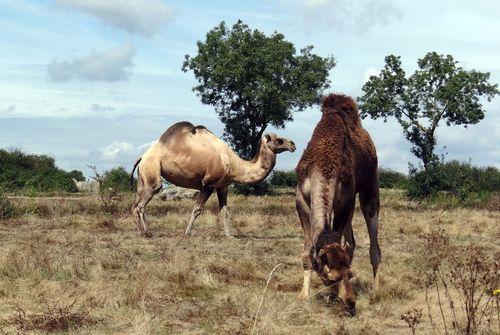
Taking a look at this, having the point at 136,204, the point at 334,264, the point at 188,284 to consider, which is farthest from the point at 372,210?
the point at 136,204

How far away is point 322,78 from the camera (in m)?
49.6

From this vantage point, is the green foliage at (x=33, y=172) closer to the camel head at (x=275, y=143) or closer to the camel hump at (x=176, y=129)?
the camel hump at (x=176, y=129)

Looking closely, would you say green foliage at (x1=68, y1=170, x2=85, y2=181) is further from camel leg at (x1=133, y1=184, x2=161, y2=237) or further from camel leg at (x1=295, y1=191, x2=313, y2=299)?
camel leg at (x1=295, y1=191, x2=313, y2=299)

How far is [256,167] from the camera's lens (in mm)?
16047

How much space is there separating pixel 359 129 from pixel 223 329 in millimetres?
3926

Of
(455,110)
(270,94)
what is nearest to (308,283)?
(270,94)

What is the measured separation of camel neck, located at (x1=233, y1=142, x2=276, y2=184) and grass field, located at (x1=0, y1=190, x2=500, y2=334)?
1361 mm

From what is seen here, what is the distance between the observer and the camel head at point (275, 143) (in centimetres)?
1617

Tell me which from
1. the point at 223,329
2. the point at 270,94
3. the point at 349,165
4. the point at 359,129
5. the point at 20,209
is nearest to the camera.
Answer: the point at 223,329

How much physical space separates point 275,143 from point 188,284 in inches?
308

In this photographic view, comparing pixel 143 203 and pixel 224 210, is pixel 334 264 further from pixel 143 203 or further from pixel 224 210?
pixel 143 203

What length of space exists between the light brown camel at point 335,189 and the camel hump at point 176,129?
7.32 metres

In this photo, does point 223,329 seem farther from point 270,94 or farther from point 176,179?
point 270,94

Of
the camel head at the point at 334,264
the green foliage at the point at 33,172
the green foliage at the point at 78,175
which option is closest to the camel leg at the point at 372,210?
the camel head at the point at 334,264
